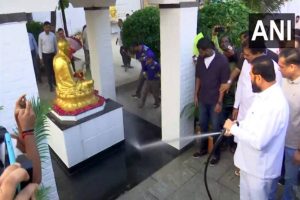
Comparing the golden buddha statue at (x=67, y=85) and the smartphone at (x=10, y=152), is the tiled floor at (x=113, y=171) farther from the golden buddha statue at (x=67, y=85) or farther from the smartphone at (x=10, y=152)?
the smartphone at (x=10, y=152)

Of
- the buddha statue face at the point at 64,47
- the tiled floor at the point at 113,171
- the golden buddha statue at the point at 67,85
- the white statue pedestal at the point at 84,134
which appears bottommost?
the tiled floor at the point at 113,171

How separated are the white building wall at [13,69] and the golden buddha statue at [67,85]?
1504 millimetres

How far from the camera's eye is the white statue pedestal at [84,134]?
4051 millimetres

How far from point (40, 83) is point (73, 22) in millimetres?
8725

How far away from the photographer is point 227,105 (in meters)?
4.34

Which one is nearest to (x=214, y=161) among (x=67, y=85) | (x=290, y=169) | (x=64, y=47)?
(x=290, y=169)

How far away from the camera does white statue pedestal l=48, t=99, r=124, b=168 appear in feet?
13.3

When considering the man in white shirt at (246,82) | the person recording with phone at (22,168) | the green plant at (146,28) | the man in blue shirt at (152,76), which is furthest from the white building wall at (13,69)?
the green plant at (146,28)

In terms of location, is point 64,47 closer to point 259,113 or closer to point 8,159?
point 259,113


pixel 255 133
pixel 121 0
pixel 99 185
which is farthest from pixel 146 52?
pixel 121 0

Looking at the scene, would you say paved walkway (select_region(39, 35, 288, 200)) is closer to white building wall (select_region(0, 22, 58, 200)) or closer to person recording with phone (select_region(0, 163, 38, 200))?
white building wall (select_region(0, 22, 58, 200))

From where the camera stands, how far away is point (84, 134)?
165 inches

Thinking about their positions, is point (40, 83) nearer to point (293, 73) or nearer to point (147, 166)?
point (147, 166)

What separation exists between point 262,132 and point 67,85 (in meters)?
3.08
